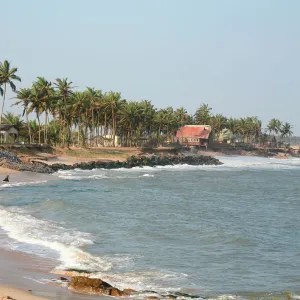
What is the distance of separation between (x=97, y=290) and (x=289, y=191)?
3987cm

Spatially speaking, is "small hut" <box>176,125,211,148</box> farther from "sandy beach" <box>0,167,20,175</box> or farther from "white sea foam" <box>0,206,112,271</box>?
"white sea foam" <box>0,206,112,271</box>

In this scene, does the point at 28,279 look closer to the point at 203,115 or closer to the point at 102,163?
the point at 102,163

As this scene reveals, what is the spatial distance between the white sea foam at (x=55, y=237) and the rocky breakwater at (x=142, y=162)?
36668 millimetres

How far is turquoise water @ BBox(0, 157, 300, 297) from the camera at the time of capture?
52.2ft

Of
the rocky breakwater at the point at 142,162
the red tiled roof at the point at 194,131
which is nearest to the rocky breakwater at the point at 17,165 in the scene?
the rocky breakwater at the point at 142,162

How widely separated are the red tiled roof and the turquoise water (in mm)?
84283

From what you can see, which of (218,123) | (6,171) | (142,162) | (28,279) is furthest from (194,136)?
(28,279)

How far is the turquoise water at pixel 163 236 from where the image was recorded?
1591 cm

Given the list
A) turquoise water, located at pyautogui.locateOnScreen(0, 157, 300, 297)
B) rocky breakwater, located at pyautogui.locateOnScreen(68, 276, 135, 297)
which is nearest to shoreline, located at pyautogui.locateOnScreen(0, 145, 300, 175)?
turquoise water, located at pyautogui.locateOnScreen(0, 157, 300, 297)

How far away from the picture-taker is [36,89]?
244 feet

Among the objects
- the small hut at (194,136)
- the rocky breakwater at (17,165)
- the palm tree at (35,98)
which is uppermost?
the palm tree at (35,98)

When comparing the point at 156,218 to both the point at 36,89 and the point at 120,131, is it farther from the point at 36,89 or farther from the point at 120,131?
the point at 120,131

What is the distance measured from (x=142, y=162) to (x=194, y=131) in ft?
162

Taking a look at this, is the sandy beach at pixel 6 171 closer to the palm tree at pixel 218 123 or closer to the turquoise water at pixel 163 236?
the turquoise water at pixel 163 236
